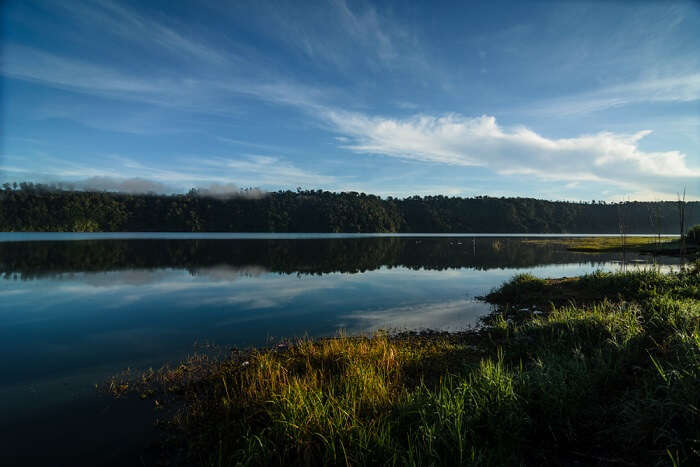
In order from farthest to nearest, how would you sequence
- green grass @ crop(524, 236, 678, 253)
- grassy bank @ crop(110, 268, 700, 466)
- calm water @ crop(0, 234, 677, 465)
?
green grass @ crop(524, 236, 678, 253)
calm water @ crop(0, 234, 677, 465)
grassy bank @ crop(110, 268, 700, 466)

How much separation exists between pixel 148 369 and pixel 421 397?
33.3 ft

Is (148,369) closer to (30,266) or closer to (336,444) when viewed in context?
(336,444)

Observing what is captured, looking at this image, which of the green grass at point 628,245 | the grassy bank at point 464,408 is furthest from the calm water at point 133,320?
the green grass at point 628,245

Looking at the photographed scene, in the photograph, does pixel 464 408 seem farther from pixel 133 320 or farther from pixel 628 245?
pixel 628 245

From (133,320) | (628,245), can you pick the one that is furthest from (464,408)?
(628,245)

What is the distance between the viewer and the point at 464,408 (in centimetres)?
652

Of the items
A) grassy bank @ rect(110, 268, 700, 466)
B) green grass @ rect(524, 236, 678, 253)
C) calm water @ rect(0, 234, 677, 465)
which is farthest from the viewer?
green grass @ rect(524, 236, 678, 253)

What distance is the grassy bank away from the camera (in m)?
5.57

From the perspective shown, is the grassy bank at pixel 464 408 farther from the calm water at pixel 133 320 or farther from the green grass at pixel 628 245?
the green grass at pixel 628 245

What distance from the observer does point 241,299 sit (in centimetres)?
2480

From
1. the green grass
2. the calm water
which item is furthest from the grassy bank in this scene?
the green grass

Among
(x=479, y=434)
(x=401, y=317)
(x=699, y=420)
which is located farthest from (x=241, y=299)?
(x=699, y=420)

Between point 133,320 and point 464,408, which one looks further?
point 133,320

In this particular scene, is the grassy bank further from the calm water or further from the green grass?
the green grass
